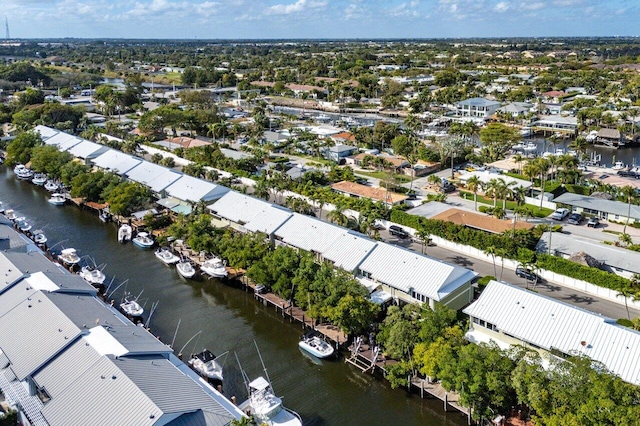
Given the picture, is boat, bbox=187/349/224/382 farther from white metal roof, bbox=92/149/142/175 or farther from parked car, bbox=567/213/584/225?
white metal roof, bbox=92/149/142/175

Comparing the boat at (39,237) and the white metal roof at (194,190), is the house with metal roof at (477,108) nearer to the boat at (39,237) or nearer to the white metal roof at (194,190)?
the white metal roof at (194,190)

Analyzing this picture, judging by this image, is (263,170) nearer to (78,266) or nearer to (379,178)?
(379,178)

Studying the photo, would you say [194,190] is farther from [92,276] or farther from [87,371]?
[87,371]

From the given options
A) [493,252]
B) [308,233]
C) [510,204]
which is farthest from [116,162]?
[510,204]

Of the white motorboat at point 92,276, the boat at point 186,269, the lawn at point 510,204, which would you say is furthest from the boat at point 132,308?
the lawn at point 510,204

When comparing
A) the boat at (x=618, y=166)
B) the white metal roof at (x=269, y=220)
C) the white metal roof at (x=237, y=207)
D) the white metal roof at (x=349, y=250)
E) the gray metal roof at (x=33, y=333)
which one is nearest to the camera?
the gray metal roof at (x=33, y=333)

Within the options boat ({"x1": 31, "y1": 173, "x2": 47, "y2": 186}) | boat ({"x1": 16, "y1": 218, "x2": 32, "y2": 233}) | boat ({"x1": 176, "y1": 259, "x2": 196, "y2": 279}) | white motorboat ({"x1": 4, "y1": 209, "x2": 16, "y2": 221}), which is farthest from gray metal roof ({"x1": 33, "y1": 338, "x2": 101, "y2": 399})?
boat ({"x1": 31, "y1": 173, "x2": 47, "y2": 186})
